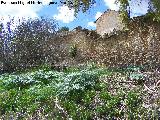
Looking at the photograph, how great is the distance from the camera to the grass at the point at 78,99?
9.30 meters

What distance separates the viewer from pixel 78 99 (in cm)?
1135

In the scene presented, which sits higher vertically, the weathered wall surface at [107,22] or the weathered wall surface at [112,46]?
the weathered wall surface at [107,22]

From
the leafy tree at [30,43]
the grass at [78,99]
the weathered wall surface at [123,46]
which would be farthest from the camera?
the leafy tree at [30,43]

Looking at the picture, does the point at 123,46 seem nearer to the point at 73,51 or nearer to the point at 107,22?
the point at 73,51

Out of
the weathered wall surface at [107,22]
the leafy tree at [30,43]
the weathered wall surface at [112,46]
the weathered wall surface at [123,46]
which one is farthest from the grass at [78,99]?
the weathered wall surface at [107,22]

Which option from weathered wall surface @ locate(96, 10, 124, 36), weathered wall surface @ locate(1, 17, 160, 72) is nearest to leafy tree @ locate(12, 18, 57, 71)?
weathered wall surface @ locate(1, 17, 160, 72)

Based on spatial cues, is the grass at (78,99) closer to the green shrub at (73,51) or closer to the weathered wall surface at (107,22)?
the green shrub at (73,51)

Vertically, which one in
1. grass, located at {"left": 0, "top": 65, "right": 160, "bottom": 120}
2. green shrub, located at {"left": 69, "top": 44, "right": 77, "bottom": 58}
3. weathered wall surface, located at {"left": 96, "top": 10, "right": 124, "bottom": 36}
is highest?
weathered wall surface, located at {"left": 96, "top": 10, "right": 124, "bottom": 36}

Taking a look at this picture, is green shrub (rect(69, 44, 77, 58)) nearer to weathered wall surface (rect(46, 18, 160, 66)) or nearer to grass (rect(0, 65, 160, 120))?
weathered wall surface (rect(46, 18, 160, 66))

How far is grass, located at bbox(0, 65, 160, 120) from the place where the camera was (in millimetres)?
9305

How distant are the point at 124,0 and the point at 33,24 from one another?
13.9 meters

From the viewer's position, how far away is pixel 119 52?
76.2ft

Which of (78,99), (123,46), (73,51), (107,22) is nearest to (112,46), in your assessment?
(123,46)

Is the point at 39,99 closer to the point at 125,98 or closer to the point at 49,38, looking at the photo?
the point at 125,98
